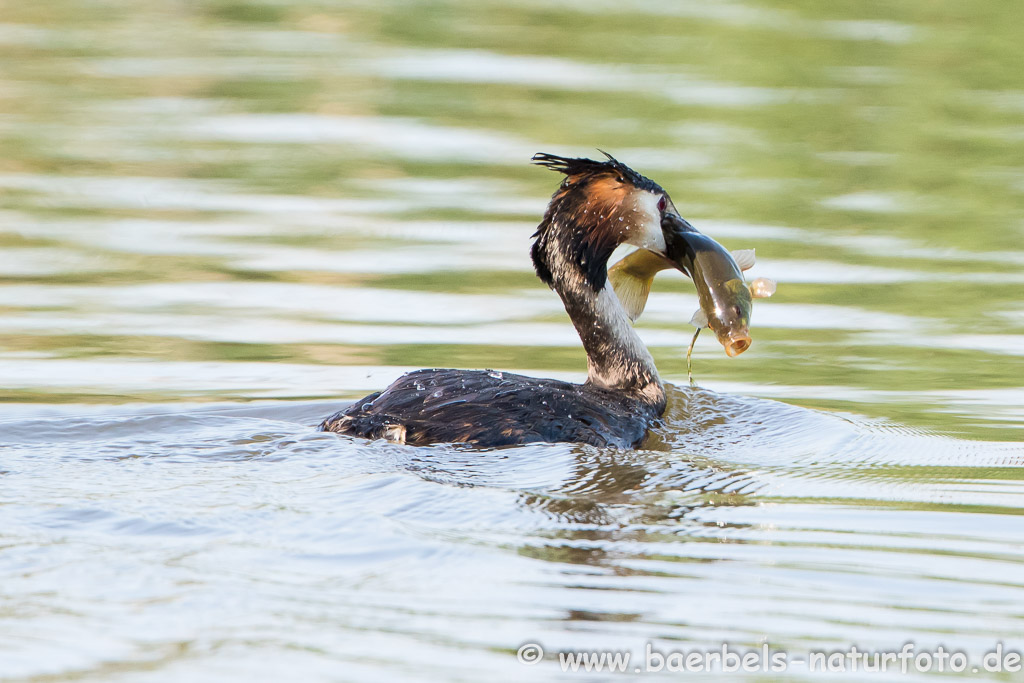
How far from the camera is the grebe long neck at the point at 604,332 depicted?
8.05 meters

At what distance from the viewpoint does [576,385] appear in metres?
7.77

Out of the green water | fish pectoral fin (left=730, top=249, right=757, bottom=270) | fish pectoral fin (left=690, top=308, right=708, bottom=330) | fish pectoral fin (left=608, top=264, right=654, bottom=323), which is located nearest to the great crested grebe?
fish pectoral fin (left=608, top=264, right=654, bottom=323)

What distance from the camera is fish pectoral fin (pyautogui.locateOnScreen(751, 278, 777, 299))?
24.2 ft

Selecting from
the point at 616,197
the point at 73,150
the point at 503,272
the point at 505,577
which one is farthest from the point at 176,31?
the point at 505,577

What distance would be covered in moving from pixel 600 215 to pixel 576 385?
91cm

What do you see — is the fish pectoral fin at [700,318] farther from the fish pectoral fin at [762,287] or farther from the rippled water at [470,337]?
the rippled water at [470,337]

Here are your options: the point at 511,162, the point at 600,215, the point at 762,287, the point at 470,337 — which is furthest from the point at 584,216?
the point at 511,162

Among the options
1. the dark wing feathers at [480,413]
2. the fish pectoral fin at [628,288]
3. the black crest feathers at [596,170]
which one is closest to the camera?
the dark wing feathers at [480,413]

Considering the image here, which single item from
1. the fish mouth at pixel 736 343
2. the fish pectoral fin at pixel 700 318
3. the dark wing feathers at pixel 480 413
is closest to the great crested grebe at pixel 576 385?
the dark wing feathers at pixel 480 413

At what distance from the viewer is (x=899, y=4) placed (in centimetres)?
2147

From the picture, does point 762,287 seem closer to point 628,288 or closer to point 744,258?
point 744,258

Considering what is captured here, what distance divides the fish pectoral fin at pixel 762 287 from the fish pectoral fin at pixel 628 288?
3.60 ft

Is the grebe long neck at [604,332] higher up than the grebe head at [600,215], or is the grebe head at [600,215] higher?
the grebe head at [600,215]

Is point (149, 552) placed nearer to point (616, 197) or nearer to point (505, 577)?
point (505, 577)
